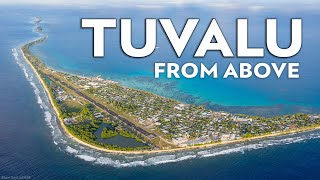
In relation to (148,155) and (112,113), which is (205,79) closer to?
(112,113)

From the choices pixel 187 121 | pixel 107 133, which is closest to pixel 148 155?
pixel 107 133

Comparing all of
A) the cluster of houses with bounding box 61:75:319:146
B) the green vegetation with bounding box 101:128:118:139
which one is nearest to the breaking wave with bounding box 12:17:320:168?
the cluster of houses with bounding box 61:75:319:146

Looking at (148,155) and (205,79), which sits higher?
(205,79)

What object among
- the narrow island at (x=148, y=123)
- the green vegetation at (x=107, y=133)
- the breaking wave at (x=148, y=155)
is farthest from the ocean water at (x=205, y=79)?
the green vegetation at (x=107, y=133)

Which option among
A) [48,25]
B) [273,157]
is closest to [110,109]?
[273,157]

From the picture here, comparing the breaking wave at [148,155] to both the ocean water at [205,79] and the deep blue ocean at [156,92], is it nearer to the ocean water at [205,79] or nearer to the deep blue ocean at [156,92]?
the deep blue ocean at [156,92]

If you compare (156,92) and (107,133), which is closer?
(107,133)

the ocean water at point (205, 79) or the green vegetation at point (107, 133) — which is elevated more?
the ocean water at point (205, 79)
